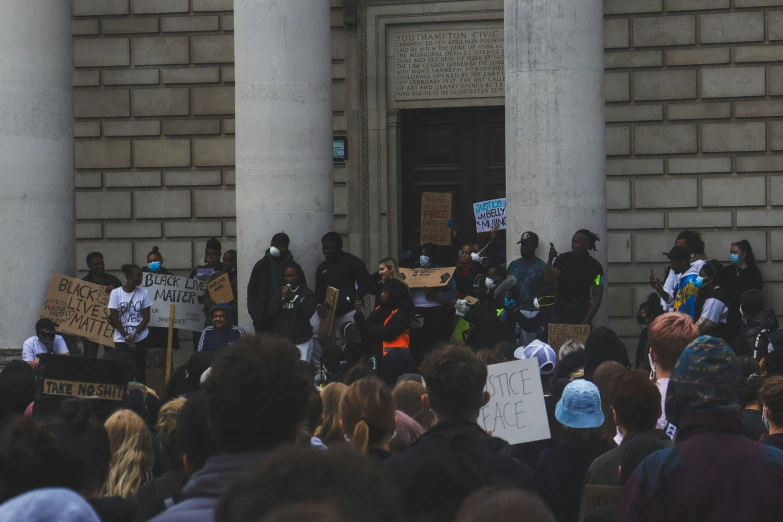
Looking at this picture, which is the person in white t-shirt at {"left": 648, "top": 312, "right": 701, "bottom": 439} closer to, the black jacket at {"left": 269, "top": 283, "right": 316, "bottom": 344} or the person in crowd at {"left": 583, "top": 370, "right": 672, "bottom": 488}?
the person in crowd at {"left": 583, "top": 370, "right": 672, "bottom": 488}

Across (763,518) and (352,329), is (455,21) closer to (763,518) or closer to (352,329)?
(352,329)

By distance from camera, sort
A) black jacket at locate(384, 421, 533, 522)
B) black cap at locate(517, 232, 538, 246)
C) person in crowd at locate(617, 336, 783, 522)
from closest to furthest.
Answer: person in crowd at locate(617, 336, 783, 522) < black jacket at locate(384, 421, 533, 522) < black cap at locate(517, 232, 538, 246)

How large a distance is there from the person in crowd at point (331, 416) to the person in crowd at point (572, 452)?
958mm

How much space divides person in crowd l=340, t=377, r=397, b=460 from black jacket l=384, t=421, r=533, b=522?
0.79 meters

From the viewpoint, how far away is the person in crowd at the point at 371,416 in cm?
487

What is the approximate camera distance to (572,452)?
520 cm

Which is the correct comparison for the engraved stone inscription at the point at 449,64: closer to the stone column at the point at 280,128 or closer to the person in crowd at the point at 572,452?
the stone column at the point at 280,128

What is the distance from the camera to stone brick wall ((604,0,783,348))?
58.1 feet

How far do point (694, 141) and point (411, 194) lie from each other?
14.2ft

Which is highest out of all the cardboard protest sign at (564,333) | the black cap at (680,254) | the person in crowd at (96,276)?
the black cap at (680,254)

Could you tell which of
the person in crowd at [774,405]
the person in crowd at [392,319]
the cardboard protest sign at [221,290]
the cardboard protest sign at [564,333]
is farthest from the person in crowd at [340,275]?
the person in crowd at [774,405]

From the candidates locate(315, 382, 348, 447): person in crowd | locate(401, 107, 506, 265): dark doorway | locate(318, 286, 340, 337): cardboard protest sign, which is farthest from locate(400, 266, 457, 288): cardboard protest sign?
locate(315, 382, 348, 447): person in crowd

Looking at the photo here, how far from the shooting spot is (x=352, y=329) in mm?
13156

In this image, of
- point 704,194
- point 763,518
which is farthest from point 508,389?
point 704,194
